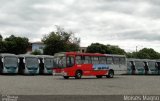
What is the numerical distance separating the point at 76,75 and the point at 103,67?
473 cm

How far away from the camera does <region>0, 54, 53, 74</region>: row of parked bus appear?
4703cm

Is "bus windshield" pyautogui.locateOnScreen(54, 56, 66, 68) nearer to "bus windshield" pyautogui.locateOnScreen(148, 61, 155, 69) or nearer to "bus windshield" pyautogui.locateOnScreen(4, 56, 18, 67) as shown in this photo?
"bus windshield" pyautogui.locateOnScreen(4, 56, 18, 67)

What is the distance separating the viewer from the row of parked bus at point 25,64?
154ft

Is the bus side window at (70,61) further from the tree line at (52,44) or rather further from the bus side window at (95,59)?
the tree line at (52,44)

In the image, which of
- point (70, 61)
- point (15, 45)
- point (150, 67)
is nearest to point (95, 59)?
point (70, 61)

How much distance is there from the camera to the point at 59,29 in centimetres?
9106

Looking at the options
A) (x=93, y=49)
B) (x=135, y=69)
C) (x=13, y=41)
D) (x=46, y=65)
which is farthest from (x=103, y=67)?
(x=93, y=49)

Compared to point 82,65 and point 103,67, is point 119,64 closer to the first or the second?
point 103,67

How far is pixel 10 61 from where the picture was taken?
155 feet

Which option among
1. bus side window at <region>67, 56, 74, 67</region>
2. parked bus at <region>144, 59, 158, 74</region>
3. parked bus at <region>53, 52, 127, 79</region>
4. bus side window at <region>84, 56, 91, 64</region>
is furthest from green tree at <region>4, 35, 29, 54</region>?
bus side window at <region>67, 56, 74, 67</region>

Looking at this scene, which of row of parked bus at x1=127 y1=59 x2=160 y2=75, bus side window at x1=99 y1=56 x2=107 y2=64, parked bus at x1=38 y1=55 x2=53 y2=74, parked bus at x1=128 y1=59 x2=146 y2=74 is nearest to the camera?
bus side window at x1=99 y1=56 x2=107 y2=64

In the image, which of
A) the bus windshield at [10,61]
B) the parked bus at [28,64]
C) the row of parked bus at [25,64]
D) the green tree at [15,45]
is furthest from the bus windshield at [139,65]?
the green tree at [15,45]

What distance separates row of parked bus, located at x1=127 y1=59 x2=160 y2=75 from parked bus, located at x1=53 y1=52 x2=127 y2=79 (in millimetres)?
19320

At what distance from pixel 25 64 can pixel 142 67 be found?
796 inches
